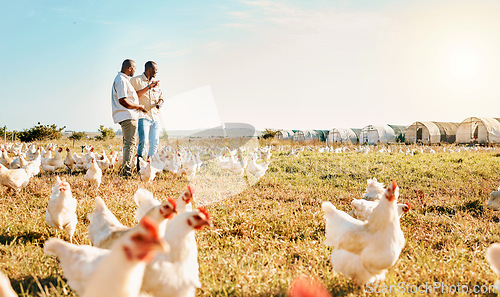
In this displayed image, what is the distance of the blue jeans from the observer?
25.5ft

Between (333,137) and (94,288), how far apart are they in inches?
1484

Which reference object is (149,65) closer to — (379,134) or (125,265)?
(125,265)

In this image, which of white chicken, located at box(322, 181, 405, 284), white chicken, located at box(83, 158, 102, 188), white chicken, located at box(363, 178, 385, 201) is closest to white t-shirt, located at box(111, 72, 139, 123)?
white chicken, located at box(83, 158, 102, 188)

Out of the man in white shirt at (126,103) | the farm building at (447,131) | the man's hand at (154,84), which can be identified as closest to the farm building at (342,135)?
the farm building at (447,131)

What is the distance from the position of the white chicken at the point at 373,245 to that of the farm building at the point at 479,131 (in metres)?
33.4

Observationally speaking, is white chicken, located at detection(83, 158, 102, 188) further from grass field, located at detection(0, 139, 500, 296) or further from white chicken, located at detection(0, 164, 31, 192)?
white chicken, located at detection(0, 164, 31, 192)

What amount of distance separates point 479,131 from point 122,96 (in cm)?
3471

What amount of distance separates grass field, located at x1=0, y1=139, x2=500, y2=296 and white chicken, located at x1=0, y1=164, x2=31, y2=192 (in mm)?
158

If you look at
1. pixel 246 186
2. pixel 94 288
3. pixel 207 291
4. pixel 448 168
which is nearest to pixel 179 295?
pixel 207 291

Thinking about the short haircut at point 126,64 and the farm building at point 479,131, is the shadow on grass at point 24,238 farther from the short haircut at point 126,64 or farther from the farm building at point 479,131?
the farm building at point 479,131

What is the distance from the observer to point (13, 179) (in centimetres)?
576

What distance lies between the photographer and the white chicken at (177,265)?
1891 mm

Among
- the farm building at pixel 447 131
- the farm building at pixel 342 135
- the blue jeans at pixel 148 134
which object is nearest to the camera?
the blue jeans at pixel 148 134

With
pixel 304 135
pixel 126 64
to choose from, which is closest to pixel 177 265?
pixel 126 64
